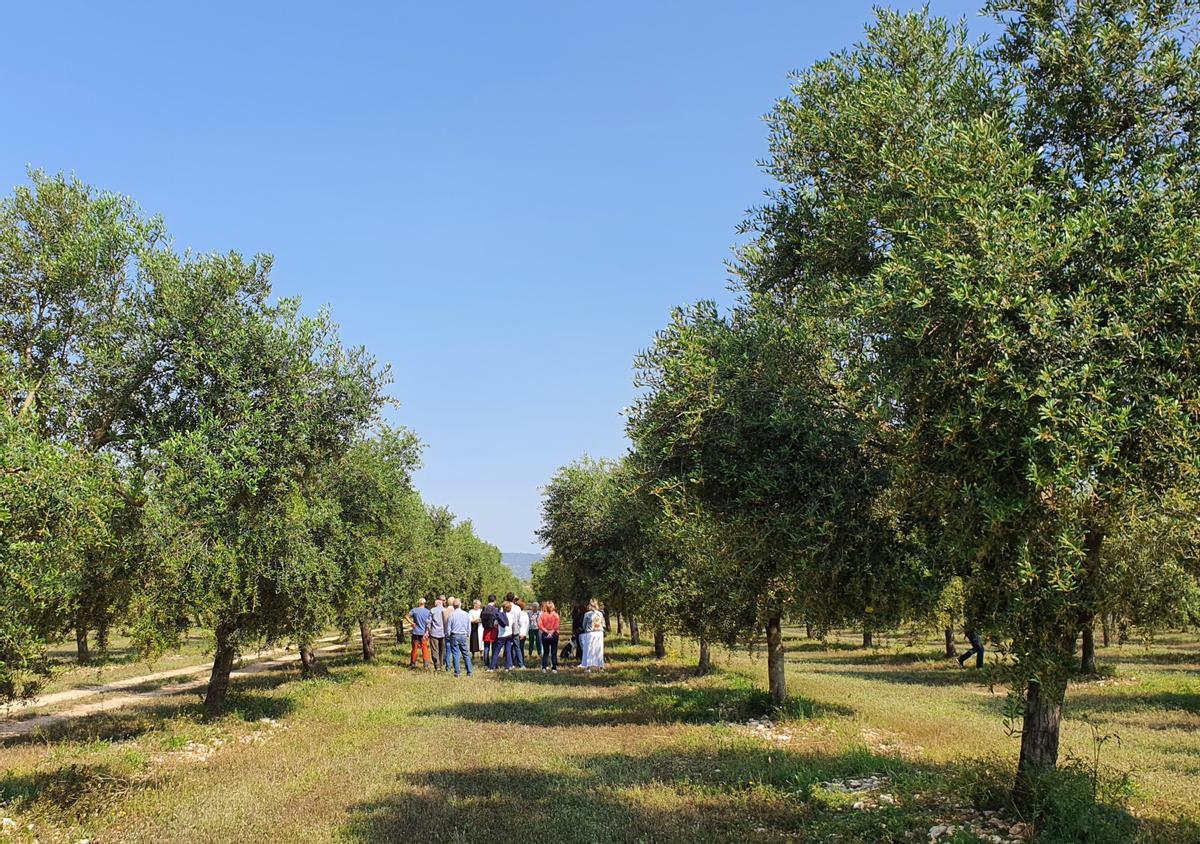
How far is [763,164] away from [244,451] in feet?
30.7

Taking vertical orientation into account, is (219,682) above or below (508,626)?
above

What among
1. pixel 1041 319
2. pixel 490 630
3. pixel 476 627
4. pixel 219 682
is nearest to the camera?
pixel 1041 319

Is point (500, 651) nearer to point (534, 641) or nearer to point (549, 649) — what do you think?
point (549, 649)

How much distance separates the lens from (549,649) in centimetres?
2956

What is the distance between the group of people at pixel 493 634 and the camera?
27.5m

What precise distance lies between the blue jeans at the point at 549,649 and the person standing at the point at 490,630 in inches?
74.4

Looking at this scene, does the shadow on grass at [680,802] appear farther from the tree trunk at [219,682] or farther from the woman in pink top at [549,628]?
the woman in pink top at [549,628]

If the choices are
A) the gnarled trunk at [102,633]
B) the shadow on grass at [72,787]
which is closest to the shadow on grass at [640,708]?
the shadow on grass at [72,787]

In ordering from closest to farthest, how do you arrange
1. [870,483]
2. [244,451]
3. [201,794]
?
[870,483], [201,794], [244,451]

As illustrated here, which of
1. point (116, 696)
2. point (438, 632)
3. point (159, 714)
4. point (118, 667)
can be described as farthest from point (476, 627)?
point (118, 667)

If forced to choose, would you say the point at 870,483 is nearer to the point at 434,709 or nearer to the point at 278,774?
the point at 278,774

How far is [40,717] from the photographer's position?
19328 millimetres

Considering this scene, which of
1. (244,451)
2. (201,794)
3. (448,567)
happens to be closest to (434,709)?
(201,794)

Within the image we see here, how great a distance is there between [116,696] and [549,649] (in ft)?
47.3
